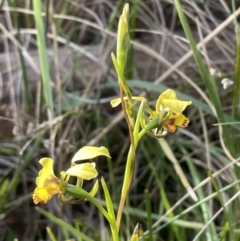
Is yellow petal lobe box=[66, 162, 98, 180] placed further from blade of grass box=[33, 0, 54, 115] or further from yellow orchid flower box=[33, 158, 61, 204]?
blade of grass box=[33, 0, 54, 115]

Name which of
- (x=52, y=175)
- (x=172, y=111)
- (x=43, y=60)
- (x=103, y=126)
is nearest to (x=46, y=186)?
(x=52, y=175)

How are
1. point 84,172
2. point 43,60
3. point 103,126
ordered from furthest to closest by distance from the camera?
1. point 103,126
2. point 43,60
3. point 84,172

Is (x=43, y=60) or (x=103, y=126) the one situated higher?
(x=43, y=60)

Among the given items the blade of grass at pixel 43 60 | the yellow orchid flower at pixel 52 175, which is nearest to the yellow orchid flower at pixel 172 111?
the yellow orchid flower at pixel 52 175

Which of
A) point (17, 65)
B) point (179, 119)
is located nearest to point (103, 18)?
point (17, 65)

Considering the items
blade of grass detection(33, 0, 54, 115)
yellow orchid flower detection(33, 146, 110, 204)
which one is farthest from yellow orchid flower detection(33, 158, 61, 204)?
blade of grass detection(33, 0, 54, 115)

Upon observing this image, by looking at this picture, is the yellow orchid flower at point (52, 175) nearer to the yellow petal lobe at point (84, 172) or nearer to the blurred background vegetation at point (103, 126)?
the yellow petal lobe at point (84, 172)

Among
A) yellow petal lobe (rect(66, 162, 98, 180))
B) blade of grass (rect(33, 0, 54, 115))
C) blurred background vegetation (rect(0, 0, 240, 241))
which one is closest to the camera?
yellow petal lobe (rect(66, 162, 98, 180))

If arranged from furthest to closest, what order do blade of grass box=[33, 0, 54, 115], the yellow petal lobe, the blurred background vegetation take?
the blurred background vegetation, blade of grass box=[33, 0, 54, 115], the yellow petal lobe

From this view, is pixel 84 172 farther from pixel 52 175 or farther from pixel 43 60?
pixel 43 60

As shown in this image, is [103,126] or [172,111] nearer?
[172,111]
